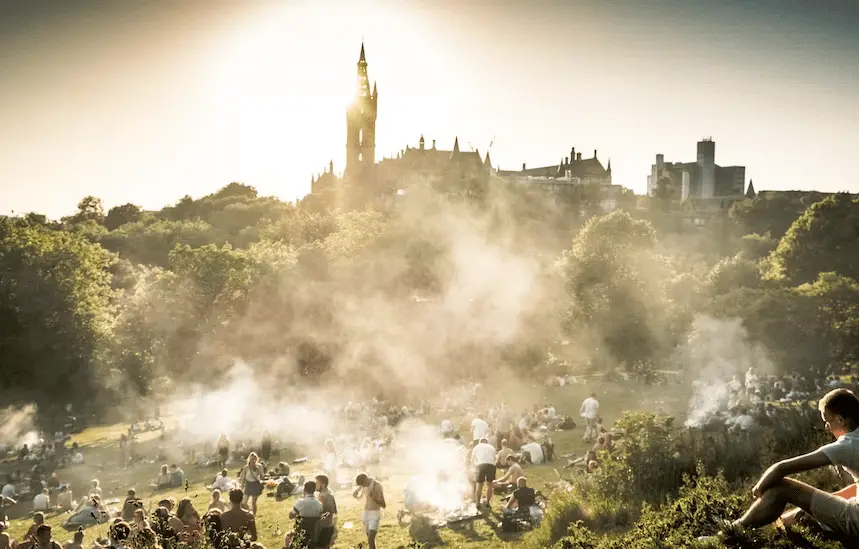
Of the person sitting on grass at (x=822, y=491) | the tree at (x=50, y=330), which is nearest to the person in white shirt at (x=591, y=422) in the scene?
the person sitting on grass at (x=822, y=491)

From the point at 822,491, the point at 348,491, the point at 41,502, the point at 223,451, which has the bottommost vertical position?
the point at 41,502

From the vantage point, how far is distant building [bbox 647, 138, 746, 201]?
113 m

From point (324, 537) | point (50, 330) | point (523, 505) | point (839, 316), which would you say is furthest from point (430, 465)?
point (50, 330)

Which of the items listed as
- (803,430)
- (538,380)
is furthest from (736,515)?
(538,380)

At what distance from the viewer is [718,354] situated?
3300 centimetres

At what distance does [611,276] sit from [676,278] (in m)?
9.82

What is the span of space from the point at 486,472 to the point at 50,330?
29529mm

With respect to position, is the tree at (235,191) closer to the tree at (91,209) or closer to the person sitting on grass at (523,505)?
the tree at (91,209)

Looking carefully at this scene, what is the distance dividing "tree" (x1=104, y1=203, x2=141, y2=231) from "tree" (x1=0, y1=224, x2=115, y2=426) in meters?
70.0

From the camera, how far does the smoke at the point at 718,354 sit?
3025 cm

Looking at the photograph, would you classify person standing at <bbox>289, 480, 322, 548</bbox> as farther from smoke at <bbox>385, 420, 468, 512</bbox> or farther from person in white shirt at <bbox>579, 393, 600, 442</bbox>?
person in white shirt at <bbox>579, 393, 600, 442</bbox>

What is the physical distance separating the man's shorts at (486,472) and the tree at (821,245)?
117ft

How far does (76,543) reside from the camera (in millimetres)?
11523

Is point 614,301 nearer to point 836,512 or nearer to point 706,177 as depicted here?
point 836,512
